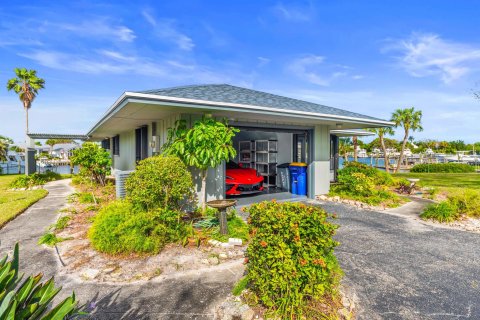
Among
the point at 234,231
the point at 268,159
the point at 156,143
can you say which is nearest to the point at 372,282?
the point at 234,231

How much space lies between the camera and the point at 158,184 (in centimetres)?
453

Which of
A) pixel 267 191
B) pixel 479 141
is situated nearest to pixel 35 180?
pixel 267 191

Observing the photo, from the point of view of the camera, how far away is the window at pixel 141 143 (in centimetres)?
995

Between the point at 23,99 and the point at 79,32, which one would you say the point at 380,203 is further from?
the point at 23,99

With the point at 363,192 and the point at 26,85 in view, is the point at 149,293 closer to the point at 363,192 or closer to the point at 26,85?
the point at 363,192

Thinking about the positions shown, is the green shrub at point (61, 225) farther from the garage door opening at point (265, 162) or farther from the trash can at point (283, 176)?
the trash can at point (283, 176)

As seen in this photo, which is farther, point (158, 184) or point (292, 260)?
point (158, 184)

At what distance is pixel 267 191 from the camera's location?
33.9ft

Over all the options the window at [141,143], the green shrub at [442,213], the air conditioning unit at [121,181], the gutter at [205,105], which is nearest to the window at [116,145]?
the window at [141,143]

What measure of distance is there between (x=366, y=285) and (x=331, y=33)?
35.7ft

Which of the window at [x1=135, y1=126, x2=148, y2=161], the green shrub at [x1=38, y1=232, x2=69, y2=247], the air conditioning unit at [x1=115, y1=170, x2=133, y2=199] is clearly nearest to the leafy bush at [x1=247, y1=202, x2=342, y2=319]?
the green shrub at [x1=38, y1=232, x2=69, y2=247]

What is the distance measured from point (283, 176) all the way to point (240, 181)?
9.87ft

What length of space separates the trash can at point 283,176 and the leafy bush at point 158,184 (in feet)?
21.0

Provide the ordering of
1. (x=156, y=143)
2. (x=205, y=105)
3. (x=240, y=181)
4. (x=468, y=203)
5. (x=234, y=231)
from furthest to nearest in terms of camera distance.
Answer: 1. (x=240, y=181)
2. (x=156, y=143)
3. (x=468, y=203)
4. (x=205, y=105)
5. (x=234, y=231)
